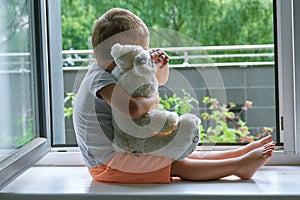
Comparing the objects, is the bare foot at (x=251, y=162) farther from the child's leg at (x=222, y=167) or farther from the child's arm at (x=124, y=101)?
the child's arm at (x=124, y=101)

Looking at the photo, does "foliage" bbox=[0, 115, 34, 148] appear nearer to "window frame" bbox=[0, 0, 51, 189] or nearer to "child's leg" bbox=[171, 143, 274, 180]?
"window frame" bbox=[0, 0, 51, 189]

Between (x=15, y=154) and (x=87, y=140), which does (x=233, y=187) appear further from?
(x=15, y=154)

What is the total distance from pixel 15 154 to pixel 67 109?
0.43 metres

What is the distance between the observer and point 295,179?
1.24 metres

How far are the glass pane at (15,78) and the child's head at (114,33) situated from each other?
0.67 feet

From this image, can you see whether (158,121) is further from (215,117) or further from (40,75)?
(215,117)

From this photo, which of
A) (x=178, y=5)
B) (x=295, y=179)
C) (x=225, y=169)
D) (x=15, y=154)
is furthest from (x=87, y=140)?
(x=178, y=5)

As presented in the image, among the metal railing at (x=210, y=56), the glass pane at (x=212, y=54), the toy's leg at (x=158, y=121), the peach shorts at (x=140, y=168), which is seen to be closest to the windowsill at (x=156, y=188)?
the peach shorts at (x=140, y=168)

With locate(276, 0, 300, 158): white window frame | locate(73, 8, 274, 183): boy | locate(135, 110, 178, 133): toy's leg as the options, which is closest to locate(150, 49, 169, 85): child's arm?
locate(73, 8, 274, 183): boy

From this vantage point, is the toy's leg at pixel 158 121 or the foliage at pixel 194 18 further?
the foliage at pixel 194 18

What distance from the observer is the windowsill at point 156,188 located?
112cm

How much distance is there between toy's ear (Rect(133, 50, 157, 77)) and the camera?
3.75ft

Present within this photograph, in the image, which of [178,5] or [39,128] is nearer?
[39,128]

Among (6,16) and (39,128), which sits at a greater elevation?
(6,16)
